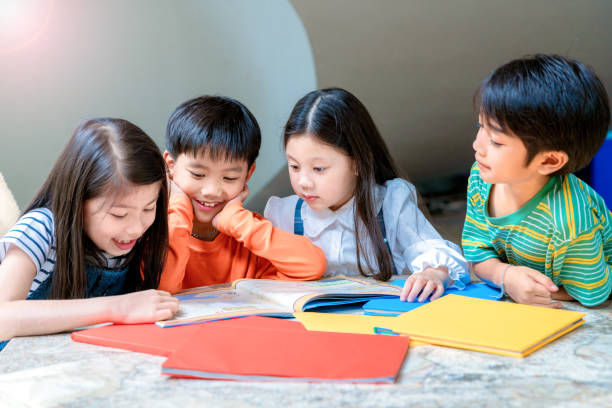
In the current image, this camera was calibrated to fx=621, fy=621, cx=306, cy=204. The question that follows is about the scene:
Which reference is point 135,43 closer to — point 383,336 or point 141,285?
point 141,285

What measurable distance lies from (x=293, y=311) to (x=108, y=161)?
45cm

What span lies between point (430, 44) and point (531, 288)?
2188 millimetres

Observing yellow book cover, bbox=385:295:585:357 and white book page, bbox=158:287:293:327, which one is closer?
yellow book cover, bbox=385:295:585:357

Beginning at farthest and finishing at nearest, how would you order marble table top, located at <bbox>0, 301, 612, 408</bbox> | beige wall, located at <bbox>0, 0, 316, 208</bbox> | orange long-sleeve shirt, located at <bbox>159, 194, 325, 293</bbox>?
1. beige wall, located at <bbox>0, 0, 316, 208</bbox>
2. orange long-sleeve shirt, located at <bbox>159, 194, 325, 293</bbox>
3. marble table top, located at <bbox>0, 301, 612, 408</bbox>

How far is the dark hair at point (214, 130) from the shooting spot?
1.44m

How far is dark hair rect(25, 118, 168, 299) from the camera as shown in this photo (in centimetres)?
115

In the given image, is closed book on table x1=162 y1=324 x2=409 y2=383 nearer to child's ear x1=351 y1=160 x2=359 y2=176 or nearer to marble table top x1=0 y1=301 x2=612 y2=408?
marble table top x1=0 y1=301 x2=612 y2=408

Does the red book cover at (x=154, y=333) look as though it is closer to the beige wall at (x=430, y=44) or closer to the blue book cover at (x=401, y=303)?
the blue book cover at (x=401, y=303)

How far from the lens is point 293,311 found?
42.8 inches

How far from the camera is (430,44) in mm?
3064

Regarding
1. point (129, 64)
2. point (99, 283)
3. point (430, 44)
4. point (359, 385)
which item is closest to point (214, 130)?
point (99, 283)

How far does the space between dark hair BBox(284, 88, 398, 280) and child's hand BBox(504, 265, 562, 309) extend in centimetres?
37

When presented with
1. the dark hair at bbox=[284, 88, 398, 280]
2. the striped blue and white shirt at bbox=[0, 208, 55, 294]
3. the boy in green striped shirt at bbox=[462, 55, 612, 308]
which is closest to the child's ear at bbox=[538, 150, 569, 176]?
the boy in green striped shirt at bbox=[462, 55, 612, 308]

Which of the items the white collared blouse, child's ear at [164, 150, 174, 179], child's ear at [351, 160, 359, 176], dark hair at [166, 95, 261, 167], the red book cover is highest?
dark hair at [166, 95, 261, 167]
